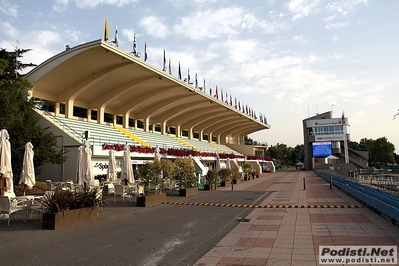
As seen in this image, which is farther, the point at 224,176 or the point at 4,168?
the point at 224,176

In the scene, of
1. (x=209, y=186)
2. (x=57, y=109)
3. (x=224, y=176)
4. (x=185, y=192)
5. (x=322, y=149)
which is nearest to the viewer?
(x=185, y=192)

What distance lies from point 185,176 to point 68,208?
9.77 metres

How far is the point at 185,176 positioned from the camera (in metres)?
18.4

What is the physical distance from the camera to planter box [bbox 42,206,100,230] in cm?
851

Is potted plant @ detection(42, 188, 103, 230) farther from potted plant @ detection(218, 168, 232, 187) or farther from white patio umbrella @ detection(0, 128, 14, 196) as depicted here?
potted plant @ detection(218, 168, 232, 187)

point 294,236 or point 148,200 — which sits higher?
point 148,200

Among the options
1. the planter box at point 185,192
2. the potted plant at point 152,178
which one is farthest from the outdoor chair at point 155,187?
the planter box at point 185,192

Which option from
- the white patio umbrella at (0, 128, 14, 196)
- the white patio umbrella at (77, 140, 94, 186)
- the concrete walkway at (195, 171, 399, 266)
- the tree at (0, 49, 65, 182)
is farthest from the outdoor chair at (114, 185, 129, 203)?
the tree at (0, 49, 65, 182)

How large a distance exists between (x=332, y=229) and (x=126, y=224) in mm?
5908

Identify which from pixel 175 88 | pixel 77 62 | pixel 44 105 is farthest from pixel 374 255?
pixel 44 105

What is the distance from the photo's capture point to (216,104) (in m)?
44.5

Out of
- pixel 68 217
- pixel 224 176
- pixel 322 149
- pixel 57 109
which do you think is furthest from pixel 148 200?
pixel 322 149

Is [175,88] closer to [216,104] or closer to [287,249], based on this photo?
[216,104]

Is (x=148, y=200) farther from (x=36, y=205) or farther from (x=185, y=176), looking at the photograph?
(x=185, y=176)
